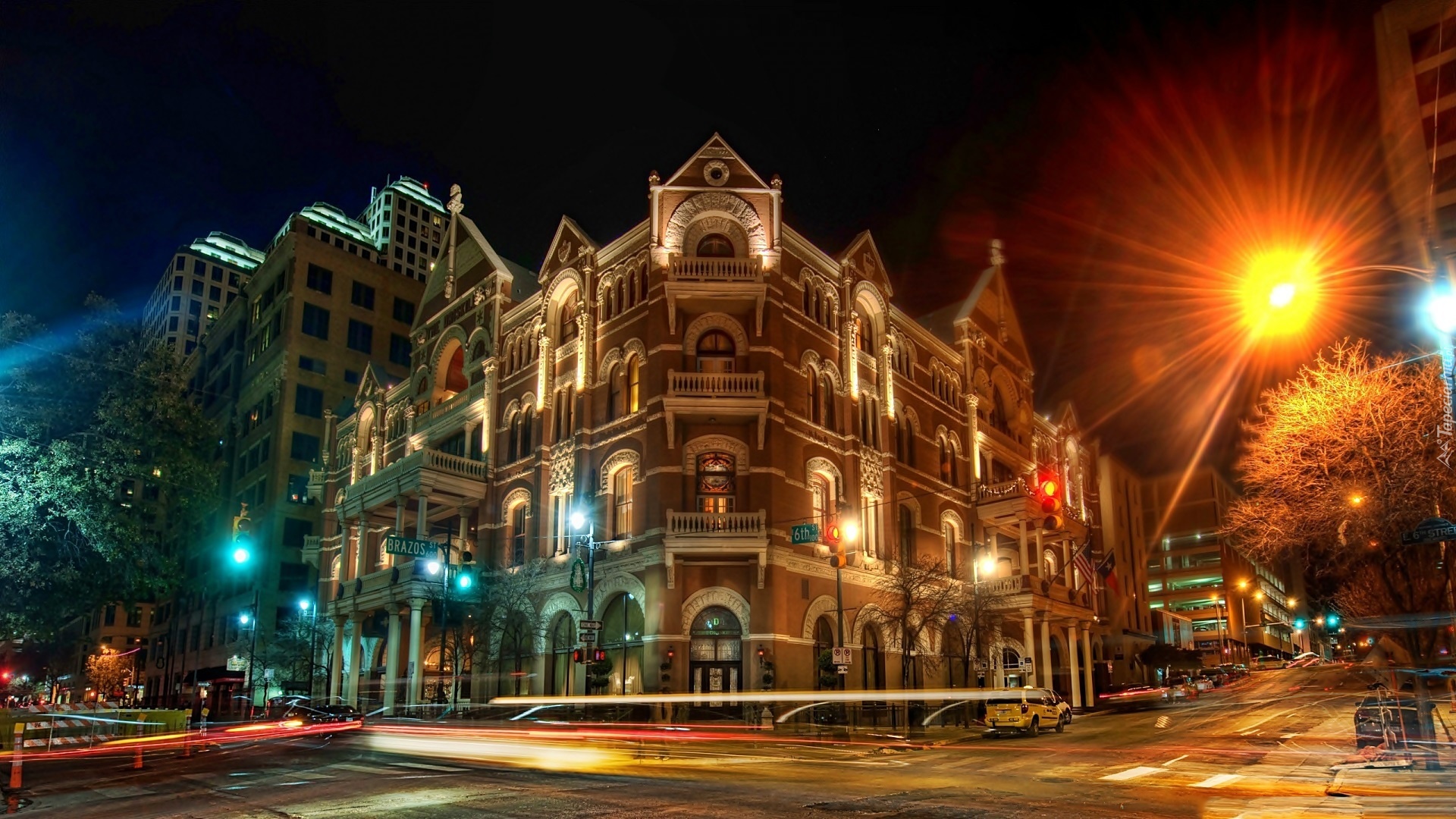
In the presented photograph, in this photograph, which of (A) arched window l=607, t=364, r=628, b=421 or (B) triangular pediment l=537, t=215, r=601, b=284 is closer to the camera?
(A) arched window l=607, t=364, r=628, b=421

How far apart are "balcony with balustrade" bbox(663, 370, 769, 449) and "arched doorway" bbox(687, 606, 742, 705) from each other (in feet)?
21.0

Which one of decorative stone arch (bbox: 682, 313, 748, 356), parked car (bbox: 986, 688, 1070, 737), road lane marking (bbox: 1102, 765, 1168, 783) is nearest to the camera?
road lane marking (bbox: 1102, 765, 1168, 783)

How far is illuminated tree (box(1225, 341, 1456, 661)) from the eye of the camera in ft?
67.2

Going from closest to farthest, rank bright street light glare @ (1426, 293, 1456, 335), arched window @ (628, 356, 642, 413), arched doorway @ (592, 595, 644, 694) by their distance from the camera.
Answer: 1. bright street light glare @ (1426, 293, 1456, 335)
2. arched doorway @ (592, 595, 644, 694)
3. arched window @ (628, 356, 642, 413)

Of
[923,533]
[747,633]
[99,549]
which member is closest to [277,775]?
[99,549]

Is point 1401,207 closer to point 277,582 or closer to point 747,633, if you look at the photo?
point 747,633

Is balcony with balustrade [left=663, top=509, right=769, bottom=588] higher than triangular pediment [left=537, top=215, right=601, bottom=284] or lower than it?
lower

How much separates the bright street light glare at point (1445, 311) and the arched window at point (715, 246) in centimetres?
2537

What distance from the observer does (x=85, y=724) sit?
37.2 m

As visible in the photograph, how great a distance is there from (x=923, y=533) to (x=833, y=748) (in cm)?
2148

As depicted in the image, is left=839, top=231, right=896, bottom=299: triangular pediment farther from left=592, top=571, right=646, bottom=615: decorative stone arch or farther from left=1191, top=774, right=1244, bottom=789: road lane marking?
left=1191, top=774, right=1244, bottom=789: road lane marking

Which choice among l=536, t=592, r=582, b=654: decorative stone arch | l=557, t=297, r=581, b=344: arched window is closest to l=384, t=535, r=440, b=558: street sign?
l=536, t=592, r=582, b=654: decorative stone arch

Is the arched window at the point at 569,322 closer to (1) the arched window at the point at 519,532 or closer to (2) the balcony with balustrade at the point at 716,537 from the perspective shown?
(1) the arched window at the point at 519,532

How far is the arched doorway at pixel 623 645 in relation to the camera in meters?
35.7
